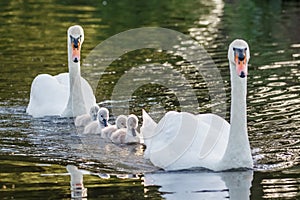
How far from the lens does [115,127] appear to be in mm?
12906

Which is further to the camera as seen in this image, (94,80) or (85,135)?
(94,80)

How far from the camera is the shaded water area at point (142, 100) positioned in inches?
395

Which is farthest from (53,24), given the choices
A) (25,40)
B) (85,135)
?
(85,135)

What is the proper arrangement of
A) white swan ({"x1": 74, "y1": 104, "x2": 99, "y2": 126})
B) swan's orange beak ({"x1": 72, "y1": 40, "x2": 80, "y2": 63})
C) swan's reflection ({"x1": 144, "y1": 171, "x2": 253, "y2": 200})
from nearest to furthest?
1. swan's reflection ({"x1": 144, "y1": 171, "x2": 253, "y2": 200})
2. white swan ({"x1": 74, "y1": 104, "x2": 99, "y2": 126})
3. swan's orange beak ({"x1": 72, "y1": 40, "x2": 80, "y2": 63})

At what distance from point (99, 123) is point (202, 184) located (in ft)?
11.3

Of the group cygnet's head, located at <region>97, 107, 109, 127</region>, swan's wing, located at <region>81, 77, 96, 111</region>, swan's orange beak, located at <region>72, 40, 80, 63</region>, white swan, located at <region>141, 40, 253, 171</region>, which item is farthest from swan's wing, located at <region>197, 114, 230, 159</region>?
swan's wing, located at <region>81, 77, 96, 111</region>

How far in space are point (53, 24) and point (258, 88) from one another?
10695mm

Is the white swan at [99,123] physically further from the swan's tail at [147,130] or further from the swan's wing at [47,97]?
the swan's wing at [47,97]

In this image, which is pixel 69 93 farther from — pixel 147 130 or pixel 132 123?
pixel 147 130

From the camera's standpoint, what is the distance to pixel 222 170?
1055 centimetres

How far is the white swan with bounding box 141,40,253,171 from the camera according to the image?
10.5 m

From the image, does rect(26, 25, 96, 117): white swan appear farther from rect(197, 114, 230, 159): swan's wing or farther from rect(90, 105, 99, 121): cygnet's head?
rect(197, 114, 230, 159): swan's wing

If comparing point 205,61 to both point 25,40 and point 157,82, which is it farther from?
point 25,40

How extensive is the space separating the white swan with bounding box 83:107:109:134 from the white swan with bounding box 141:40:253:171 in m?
2.01
